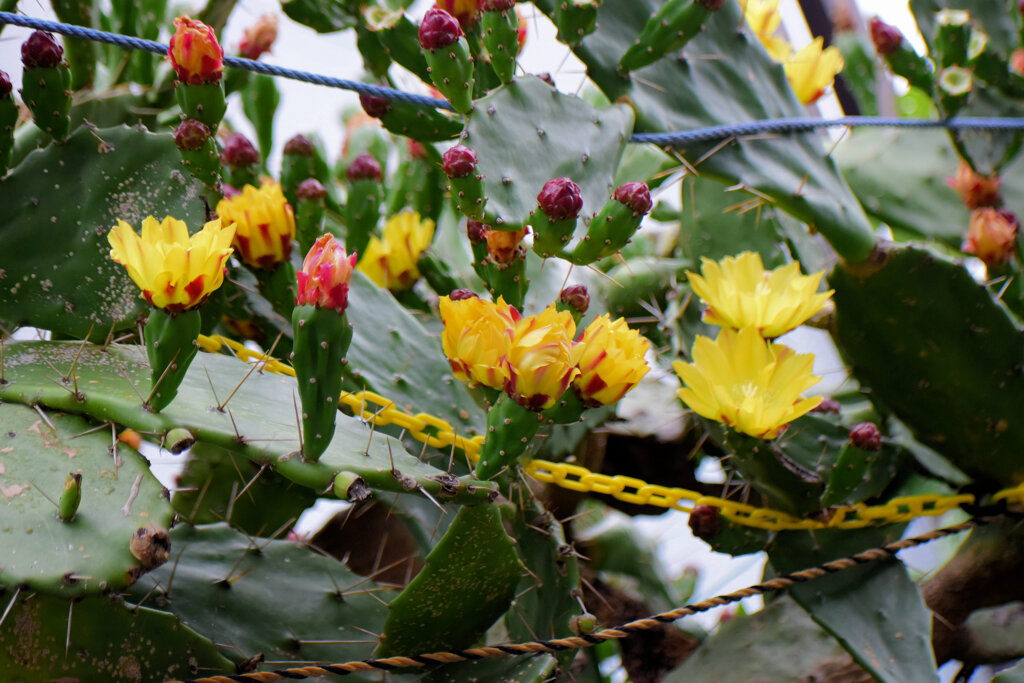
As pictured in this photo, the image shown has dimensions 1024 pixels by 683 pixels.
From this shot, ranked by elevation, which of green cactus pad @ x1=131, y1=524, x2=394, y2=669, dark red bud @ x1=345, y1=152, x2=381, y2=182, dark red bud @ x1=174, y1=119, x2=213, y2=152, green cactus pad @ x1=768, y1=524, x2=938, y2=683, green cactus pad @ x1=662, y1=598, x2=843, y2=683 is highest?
dark red bud @ x1=174, y1=119, x2=213, y2=152

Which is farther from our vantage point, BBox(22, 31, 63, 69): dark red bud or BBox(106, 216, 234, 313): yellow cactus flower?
BBox(22, 31, 63, 69): dark red bud

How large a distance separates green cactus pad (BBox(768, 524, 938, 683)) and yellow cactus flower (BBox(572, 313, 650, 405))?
0.44 m

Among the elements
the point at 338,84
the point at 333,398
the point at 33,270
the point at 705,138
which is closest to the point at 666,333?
the point at 705,138

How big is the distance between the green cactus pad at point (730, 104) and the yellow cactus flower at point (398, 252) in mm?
320

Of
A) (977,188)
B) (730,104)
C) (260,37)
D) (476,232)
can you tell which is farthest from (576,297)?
(977,188)

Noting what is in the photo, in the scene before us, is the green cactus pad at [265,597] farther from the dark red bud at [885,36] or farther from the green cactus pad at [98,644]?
the dark red bud at [885,36]

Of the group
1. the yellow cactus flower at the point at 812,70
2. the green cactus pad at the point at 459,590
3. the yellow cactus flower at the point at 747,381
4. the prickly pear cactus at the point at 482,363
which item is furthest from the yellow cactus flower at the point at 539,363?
the yellow cactus flower at the point at 812,70

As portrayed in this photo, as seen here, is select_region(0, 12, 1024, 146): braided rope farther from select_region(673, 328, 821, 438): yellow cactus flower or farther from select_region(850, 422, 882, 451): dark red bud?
select_region(850, 422, 882, 451): dark red bud

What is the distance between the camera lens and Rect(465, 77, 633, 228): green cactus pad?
2.42 feet

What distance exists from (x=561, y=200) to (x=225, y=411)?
1.10ft

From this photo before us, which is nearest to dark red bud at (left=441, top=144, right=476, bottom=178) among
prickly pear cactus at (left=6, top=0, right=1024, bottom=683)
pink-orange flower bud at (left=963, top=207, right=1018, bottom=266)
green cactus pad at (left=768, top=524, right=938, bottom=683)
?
prickly pear cactus at (left=6, top=0, right=1024, bottom=683)

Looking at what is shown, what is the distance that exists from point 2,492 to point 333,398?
0.25 meters

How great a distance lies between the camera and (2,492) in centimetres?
60

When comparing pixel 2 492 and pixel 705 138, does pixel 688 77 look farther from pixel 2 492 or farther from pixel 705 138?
pixel 2 492
